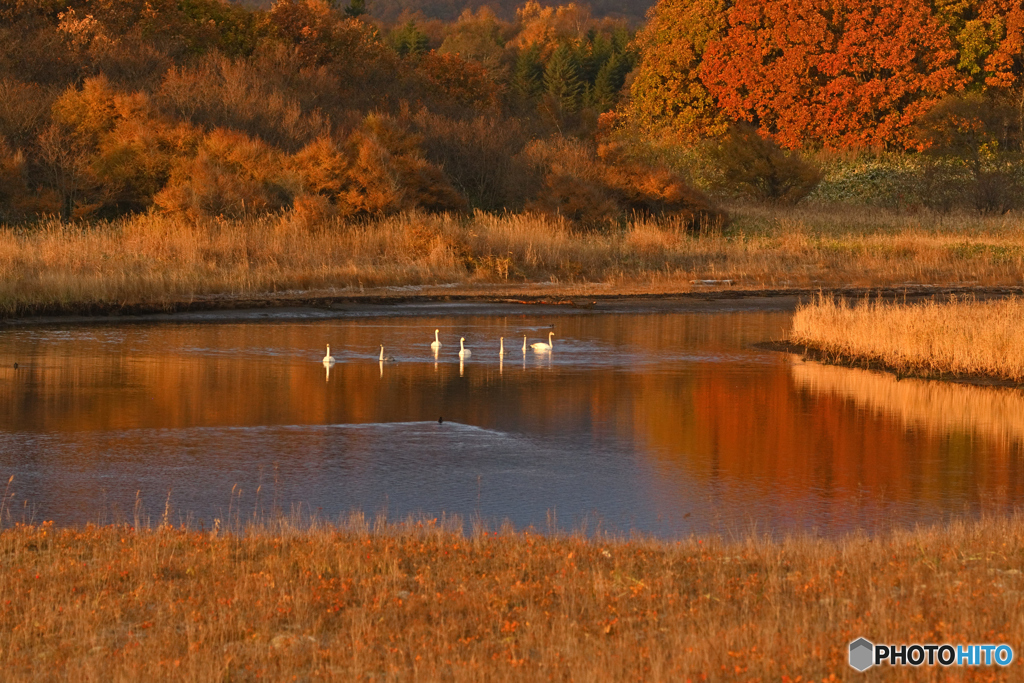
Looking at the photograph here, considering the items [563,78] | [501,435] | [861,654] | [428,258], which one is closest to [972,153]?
[428,258]

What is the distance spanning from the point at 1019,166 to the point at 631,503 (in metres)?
59.6

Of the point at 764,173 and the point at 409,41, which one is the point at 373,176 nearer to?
the point at 764,173

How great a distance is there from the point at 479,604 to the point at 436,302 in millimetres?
24831

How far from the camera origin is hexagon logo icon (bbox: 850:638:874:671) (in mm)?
6121

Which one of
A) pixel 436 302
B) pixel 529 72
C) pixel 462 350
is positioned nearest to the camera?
pixel 462 350

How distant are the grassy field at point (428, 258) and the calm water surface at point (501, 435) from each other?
704 cm

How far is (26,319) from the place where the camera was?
Answer: 86.9ft

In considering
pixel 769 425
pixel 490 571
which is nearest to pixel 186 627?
pixel 490 571

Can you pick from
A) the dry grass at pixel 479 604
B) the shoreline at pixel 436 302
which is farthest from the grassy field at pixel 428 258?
the dry grass at pixel 479 604

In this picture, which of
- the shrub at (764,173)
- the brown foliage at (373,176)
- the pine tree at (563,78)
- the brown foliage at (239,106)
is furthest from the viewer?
the pine tree at (563,78)

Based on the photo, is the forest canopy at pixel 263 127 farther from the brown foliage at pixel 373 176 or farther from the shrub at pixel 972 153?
the shrub at pixel 972 153

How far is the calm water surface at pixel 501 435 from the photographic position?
36.5ft

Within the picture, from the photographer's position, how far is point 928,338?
2042cm

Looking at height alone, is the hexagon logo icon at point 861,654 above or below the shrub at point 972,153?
below
